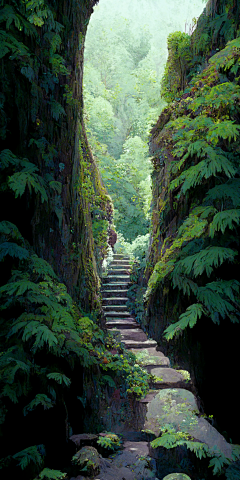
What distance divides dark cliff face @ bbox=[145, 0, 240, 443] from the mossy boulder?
1.66 metres

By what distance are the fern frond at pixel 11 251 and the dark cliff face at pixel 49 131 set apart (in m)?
0.45

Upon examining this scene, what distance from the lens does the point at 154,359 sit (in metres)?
7.57

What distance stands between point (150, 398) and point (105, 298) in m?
5.62

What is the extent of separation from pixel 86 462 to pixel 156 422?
1.65 m

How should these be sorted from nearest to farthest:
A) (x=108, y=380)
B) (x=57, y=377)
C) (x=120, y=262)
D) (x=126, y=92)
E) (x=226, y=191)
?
(x=57, y=377) < (x=226, y=191) < (x=108, y=380) < (x=120, y=262) < (x=126, y=92)

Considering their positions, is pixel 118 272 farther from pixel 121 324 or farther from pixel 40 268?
pixel 40 268

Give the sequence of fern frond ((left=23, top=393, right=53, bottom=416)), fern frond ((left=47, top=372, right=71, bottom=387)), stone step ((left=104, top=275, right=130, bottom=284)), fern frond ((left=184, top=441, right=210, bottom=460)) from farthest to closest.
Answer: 1. stone step ((left=104, top=275, right=130, bottom=284))
2. fern frond ((left=184, top=441, right=210, bottom=460))
3. fern frond ((left=47, top=372, right=71, bottom=387))
4. fern frond ((left=23, top=393, right=53, bottom=416))

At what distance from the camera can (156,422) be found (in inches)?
205

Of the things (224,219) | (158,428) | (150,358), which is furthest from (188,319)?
(150,358)

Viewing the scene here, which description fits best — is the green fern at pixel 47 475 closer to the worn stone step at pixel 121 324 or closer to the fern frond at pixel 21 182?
the fern frond at pixel 21 182

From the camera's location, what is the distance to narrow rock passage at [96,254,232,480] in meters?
4.23

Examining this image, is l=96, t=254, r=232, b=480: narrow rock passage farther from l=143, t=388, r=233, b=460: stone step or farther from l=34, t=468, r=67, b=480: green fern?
l=34, t=468, r=67, b=480: green fern

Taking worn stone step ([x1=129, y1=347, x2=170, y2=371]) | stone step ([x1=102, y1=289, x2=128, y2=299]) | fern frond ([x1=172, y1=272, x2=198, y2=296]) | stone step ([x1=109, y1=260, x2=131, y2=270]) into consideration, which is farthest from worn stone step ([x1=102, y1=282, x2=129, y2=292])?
fern frond ([x1=172, y1=272, x2=198, y2=296])

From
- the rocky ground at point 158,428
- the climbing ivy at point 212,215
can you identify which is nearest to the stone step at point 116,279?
the rocky ground at point 158,428
